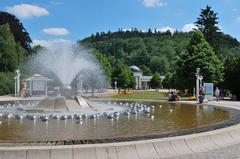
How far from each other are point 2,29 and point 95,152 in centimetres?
5583

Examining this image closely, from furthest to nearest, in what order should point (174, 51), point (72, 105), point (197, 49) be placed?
point (174, 51)
point (197, 49)
point (72, 105)

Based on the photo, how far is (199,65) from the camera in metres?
46.1

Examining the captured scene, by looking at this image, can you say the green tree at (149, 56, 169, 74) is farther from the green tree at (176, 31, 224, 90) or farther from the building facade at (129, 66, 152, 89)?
the green tree at (176, 31, 224, 90)

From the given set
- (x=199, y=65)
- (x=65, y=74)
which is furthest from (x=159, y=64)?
(x=65, y=74)

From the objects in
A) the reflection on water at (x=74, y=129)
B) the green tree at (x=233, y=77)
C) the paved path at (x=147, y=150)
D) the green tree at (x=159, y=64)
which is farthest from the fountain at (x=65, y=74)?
the green tree at (x=159, y=64)

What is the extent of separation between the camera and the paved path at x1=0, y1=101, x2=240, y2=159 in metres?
8.83

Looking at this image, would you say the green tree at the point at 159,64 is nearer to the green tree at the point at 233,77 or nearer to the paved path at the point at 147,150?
the green tree at the point at 233,77

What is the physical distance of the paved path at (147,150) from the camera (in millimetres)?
8828

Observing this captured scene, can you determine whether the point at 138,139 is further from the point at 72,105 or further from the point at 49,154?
the point at 72,105

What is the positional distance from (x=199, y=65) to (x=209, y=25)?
2678cm

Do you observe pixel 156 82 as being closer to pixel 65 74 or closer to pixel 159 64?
pixel 159 64

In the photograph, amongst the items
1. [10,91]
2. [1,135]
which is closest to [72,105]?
[1,135]

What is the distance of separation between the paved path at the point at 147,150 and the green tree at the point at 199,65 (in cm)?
3537

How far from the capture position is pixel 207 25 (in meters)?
71.1
